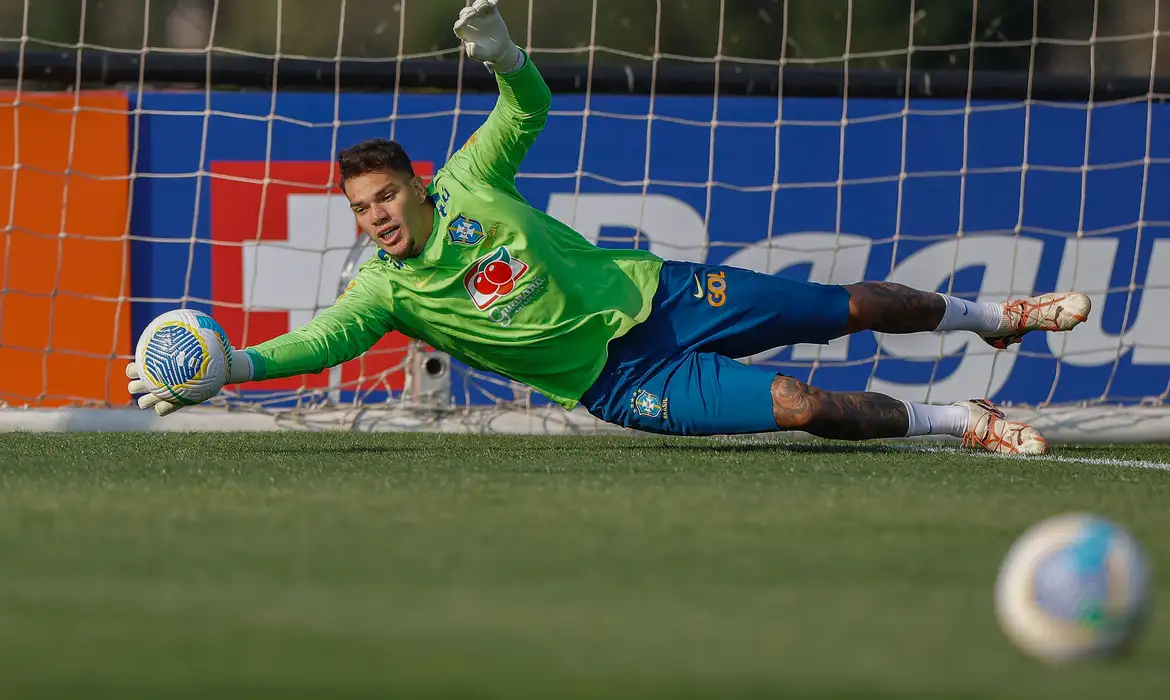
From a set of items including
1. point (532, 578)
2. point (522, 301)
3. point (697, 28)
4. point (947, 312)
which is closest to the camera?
point (532, 578)

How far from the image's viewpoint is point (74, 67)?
625 centimetres

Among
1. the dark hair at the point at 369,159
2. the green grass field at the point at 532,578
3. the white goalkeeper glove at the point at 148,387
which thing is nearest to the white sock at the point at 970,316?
the green grass field at the point at 532,578

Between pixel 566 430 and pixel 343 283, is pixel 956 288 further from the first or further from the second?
pixel 343 283

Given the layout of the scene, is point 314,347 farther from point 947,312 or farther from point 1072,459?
point 1072,459

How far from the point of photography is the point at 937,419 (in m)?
4.57

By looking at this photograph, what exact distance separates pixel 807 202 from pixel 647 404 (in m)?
2.08

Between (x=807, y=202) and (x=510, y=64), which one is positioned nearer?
(x=510, y=64)

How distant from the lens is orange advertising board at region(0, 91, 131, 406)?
20.1 feet

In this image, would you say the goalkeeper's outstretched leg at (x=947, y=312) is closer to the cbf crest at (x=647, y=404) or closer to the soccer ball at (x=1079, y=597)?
the cbf crest at (x=647, y=404)

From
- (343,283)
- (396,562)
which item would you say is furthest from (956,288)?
(396,562)

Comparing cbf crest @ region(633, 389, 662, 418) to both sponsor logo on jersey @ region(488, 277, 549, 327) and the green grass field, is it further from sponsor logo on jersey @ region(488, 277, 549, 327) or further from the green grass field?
sponsor logo on jersey @ region(488, 277, 549, 327)

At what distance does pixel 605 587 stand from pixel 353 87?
4.25 metres

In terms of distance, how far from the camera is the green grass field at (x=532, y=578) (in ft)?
6.23

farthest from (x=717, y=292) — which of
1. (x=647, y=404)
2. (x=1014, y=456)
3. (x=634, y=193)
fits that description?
(x=634, y=193)
